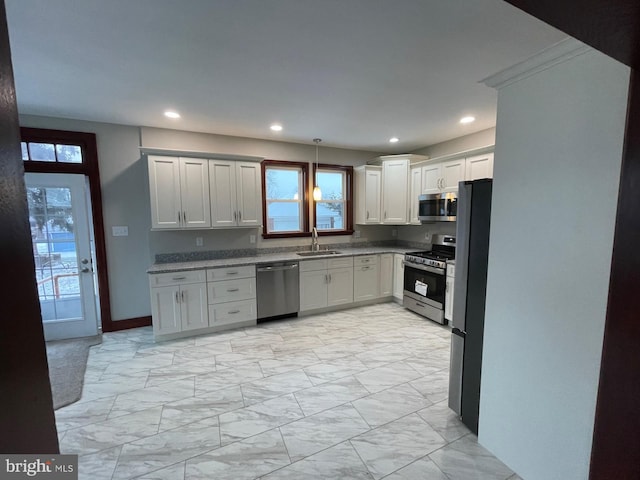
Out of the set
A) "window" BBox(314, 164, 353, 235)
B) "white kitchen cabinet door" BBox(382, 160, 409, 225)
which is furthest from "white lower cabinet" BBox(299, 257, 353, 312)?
"white kitchen cabinet door" BBox(382, 160, 409, 225)

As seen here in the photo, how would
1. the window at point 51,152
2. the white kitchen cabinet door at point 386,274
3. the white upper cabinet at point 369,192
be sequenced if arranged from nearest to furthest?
the window at point 51,152 < the white kitchen cabinet door at point 386,274 < the white upper cabinet at point 369,192

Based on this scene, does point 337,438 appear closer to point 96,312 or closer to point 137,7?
point 137,7

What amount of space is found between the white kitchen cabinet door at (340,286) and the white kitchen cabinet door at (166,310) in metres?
2.08

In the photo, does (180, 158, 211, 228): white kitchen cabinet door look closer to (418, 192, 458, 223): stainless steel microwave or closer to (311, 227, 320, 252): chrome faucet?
(311, 227, 320, 252): chrome faucet

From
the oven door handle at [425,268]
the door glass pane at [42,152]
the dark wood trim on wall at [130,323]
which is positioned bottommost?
the dark wood trim on wall at [130,323]

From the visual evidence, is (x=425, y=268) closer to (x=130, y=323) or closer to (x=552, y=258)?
(x=552, y=258)

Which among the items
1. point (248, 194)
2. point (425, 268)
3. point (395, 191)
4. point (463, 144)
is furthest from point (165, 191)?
point (463, 144)

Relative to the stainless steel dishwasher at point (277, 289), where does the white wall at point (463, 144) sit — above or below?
above

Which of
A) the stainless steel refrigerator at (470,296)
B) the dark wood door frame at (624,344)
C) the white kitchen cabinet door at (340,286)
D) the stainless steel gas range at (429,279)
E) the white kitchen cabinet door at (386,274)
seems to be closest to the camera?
the dark wood door frame at (624,344)

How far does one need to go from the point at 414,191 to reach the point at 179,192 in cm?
349

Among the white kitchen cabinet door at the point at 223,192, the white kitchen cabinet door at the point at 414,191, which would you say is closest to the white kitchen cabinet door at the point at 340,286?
the white kitchen cabinet door at the point at 414,191

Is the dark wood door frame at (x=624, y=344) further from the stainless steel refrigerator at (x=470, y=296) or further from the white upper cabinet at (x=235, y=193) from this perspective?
the white upper cabinet at (x=235, y=193)

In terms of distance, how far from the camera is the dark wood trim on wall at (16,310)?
0.41m

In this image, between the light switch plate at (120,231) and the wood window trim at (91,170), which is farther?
the light switch plate at (120,231)
